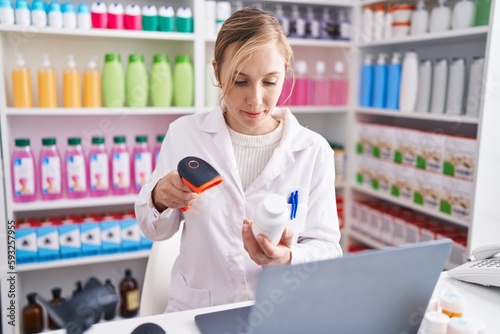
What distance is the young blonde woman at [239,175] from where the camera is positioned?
1.11m

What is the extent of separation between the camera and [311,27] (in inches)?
102

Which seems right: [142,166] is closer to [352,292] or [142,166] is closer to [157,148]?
[157,148]

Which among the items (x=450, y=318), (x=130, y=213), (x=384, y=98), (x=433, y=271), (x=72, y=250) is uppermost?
(x=384, y=98)

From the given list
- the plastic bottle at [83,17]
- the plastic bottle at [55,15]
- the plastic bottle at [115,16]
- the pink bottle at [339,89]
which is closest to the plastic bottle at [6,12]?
the plastic bottle at [55,15]

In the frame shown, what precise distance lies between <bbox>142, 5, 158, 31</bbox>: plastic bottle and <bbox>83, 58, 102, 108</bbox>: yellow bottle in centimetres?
32

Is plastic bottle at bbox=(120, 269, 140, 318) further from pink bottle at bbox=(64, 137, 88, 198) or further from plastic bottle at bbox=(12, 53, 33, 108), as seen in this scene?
plastic bottle at bbox=(12, 53, 33, 108)

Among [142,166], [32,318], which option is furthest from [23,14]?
[32,318]

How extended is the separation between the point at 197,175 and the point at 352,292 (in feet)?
1.27

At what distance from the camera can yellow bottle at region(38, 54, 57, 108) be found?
2.17 m

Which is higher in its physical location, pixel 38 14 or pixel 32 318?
pixel 38 14

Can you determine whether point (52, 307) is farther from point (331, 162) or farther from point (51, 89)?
point (51, 89)

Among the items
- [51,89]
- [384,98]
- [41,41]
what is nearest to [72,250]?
[51,89]

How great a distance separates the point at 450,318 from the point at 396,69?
1.81 m

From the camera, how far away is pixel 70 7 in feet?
6.90
